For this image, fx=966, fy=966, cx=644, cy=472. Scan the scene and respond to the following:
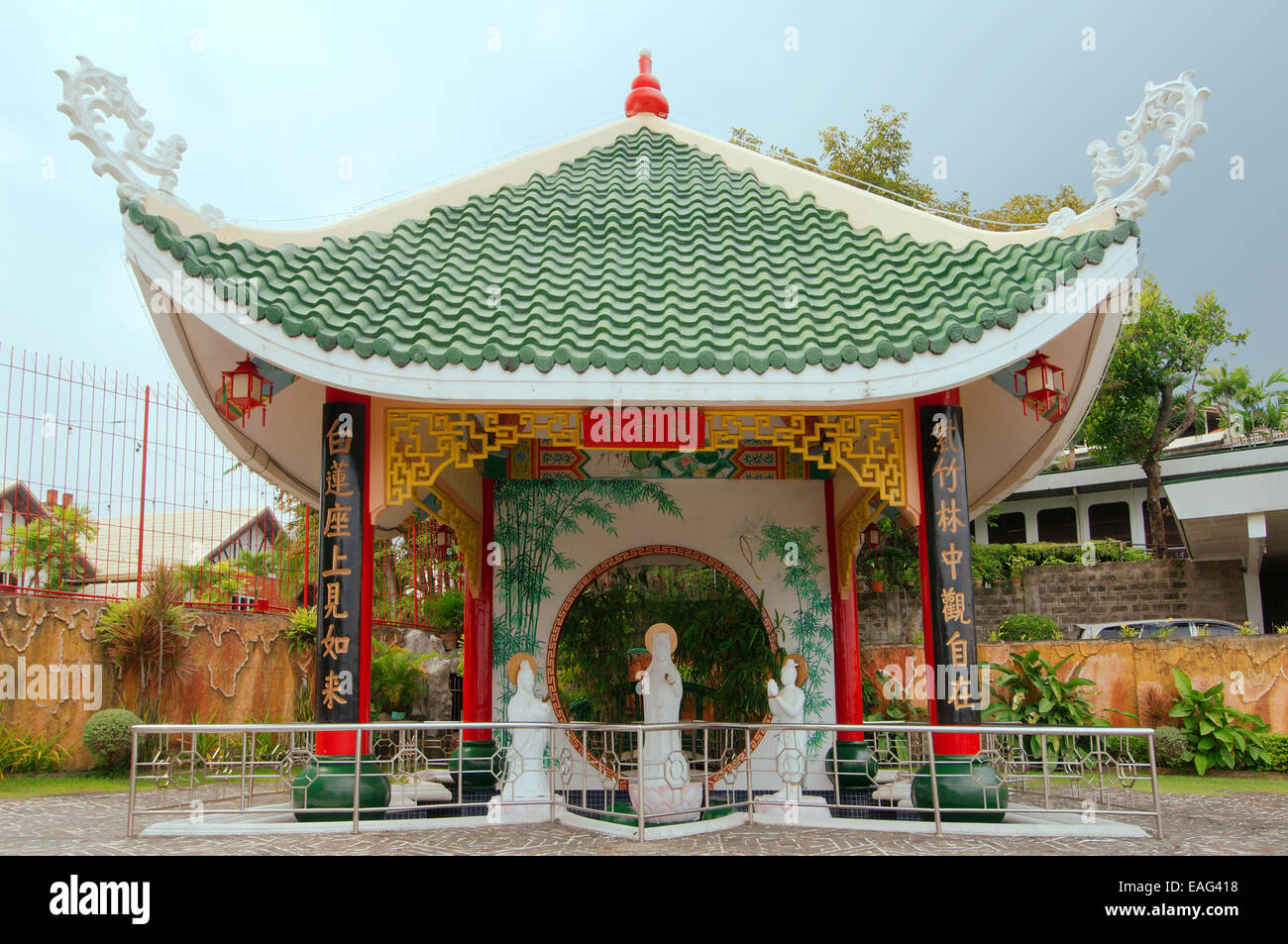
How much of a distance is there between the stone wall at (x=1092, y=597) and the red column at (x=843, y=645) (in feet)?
40.5

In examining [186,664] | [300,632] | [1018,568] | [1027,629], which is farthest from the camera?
[1018,568]

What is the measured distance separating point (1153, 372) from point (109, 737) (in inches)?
842

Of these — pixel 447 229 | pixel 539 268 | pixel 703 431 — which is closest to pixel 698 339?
pixel 703 431

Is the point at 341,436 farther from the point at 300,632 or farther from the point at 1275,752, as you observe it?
the point at 1275,752

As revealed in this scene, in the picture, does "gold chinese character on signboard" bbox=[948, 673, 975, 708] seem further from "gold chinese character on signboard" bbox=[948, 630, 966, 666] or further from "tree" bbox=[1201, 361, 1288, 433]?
"tree" bbox=[1201, 361, 1288, 433]

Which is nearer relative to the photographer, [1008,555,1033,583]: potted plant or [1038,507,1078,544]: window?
[1008,555,1033,583]: potted plant

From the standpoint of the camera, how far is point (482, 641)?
918 cm

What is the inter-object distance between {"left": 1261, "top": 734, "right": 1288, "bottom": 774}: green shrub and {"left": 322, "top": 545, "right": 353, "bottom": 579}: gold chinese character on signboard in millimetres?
11991

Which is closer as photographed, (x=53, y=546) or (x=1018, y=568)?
(x=53, y=546)

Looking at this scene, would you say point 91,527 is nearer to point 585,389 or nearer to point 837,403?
point 585,389

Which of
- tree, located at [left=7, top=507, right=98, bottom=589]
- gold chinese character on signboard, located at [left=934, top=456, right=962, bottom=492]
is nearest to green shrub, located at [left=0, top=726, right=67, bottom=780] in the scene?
tree, located at [left=7, top=507, right=98, bottom=589]

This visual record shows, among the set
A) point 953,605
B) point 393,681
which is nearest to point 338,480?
point 953,605

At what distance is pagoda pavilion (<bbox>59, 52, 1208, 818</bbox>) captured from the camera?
651cm

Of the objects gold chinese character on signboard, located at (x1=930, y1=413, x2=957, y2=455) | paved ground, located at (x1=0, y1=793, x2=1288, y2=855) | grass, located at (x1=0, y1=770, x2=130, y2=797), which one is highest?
gold chinese character on signboard, located at (x1=930, y1=413, x2=957, y2=455)
